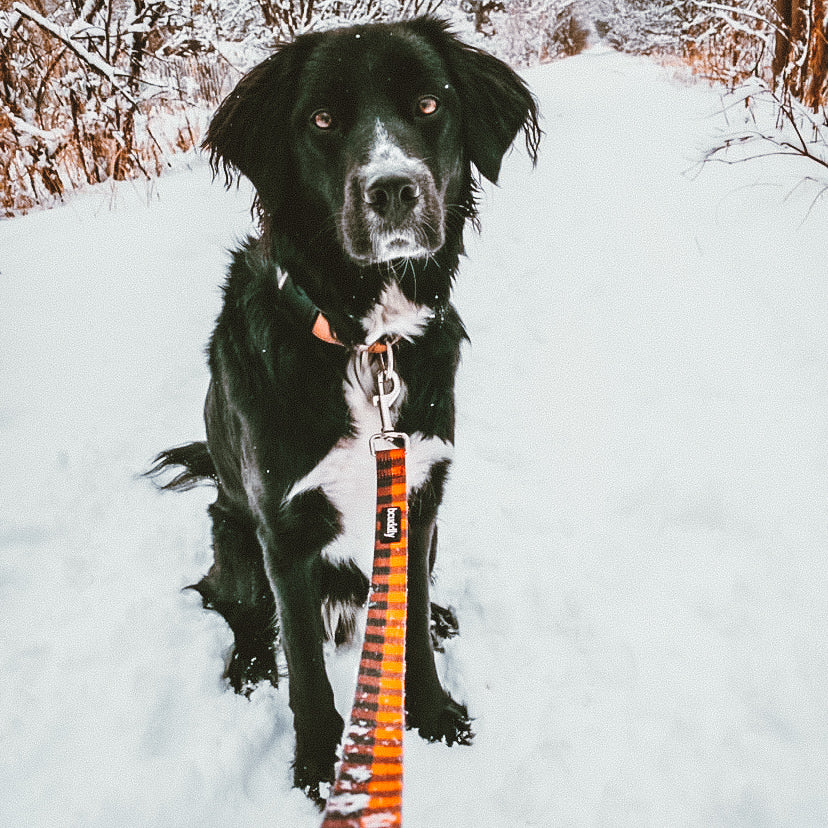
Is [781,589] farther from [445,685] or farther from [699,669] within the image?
[445,685]

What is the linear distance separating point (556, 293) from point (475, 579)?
250 centimetres

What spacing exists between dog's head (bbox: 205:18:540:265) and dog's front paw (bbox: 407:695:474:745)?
1250mm

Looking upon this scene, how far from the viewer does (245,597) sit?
72.8 inches

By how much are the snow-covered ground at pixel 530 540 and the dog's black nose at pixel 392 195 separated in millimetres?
1313

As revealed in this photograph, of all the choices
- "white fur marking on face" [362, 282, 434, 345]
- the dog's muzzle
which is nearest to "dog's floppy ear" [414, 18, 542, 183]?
the dog's muzzle

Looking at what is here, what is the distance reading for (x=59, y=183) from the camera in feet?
16.9

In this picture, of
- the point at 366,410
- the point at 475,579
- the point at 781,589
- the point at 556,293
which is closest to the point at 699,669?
the point at 781,589

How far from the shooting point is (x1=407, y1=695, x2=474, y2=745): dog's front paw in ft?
5.49

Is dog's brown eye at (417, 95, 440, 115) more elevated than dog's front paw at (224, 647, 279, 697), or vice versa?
dog's brown eye at (417, 95, 440, 115)

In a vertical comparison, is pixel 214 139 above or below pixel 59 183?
above

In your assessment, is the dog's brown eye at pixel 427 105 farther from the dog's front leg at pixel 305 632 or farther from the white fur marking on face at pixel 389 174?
the dog's front leg at pixel 305 632

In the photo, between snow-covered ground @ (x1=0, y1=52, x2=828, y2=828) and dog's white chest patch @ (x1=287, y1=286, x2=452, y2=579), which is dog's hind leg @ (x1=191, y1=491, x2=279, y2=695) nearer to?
snow-covered ground @ (x1=0, y1=52, x2=828, y2=828)

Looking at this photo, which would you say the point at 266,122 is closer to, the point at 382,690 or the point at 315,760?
the point at 382,690

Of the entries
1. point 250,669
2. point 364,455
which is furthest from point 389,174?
point 250,669
